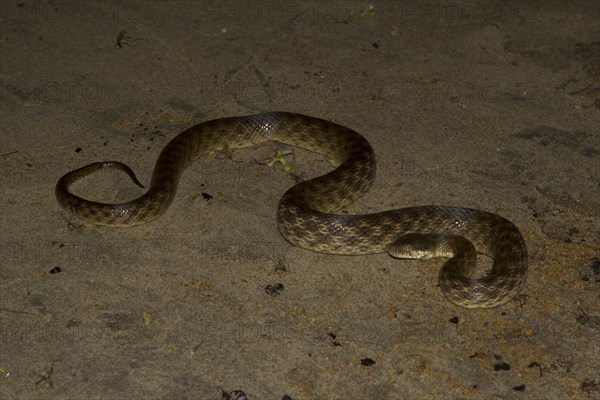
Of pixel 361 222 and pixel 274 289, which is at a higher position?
pixel 361 222

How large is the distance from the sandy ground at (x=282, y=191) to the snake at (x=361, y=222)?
148mm

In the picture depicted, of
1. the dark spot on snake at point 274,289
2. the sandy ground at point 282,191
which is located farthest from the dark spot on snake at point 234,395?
the dark spot on snake at point 274,289

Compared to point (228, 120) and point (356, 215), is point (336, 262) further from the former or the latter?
point (228, 120)

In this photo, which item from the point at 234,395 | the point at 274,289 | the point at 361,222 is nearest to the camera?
the point at 234,395

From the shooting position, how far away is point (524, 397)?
5.56m

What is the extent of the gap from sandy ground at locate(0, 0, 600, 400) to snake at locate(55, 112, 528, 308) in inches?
5.8

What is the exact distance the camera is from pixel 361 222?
689cm

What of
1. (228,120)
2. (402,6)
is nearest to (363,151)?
(228,120)

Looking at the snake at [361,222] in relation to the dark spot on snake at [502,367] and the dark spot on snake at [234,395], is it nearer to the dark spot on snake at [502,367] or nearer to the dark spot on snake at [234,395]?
the dark spot on snake at [502,367]

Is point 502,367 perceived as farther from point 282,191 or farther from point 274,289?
point 282,191

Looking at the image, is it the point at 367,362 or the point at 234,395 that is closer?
the point at 234,395

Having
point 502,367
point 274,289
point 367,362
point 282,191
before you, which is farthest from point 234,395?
point 282,191

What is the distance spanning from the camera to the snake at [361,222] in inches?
254

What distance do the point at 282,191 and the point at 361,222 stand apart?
1.12 m
